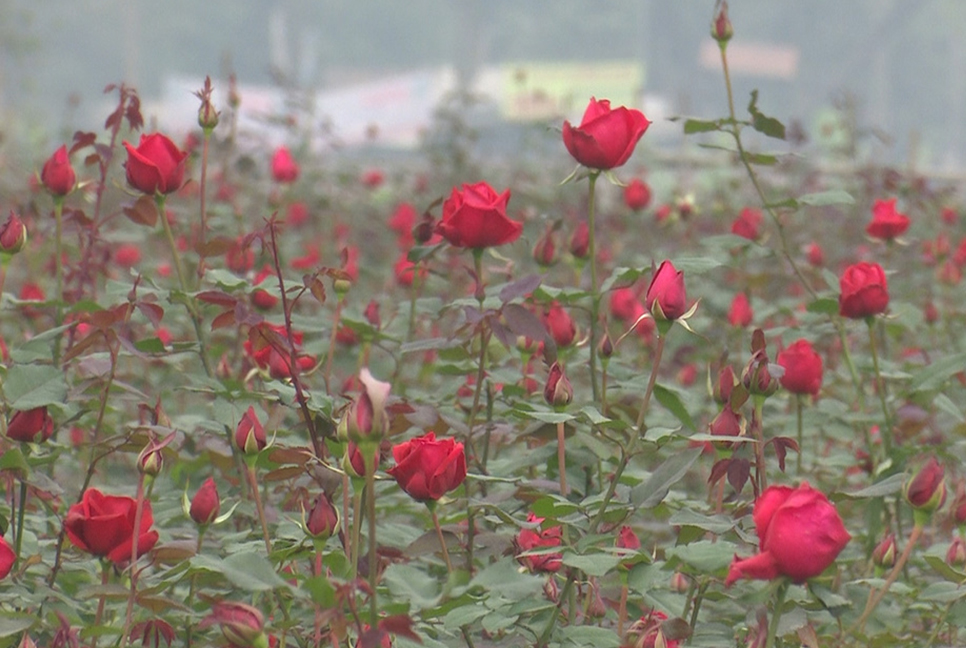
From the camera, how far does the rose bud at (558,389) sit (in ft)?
3.96

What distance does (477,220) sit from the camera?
1.29m

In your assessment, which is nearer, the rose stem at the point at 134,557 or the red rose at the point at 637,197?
the rose stem at the point at 134,557

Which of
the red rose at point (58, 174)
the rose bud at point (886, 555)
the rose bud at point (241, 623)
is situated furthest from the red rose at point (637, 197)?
the rose bud at point (241, 623)

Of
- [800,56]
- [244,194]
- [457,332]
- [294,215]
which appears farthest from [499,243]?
[800,56]

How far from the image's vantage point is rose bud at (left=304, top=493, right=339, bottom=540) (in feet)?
3.45

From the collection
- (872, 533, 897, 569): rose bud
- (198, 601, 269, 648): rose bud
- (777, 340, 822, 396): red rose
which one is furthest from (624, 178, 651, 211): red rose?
(198, 601, 269, 648): rose bud

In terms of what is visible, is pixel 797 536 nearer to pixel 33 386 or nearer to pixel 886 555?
pixel 886 555

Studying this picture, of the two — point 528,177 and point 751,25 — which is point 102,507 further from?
point 751,25

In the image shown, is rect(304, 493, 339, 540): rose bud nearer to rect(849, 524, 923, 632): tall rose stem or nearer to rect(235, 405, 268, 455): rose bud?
rect(235, 405, 268, 455): rose bud

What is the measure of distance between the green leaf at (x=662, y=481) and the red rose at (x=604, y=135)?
379 mm

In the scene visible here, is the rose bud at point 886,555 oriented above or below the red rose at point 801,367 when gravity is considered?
below

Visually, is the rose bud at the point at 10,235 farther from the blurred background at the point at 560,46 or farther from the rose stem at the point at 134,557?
the blurred background at the point at 560,46

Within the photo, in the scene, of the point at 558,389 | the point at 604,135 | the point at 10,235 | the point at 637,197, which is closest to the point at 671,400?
the point at 558,389

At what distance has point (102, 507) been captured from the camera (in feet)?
3.60
